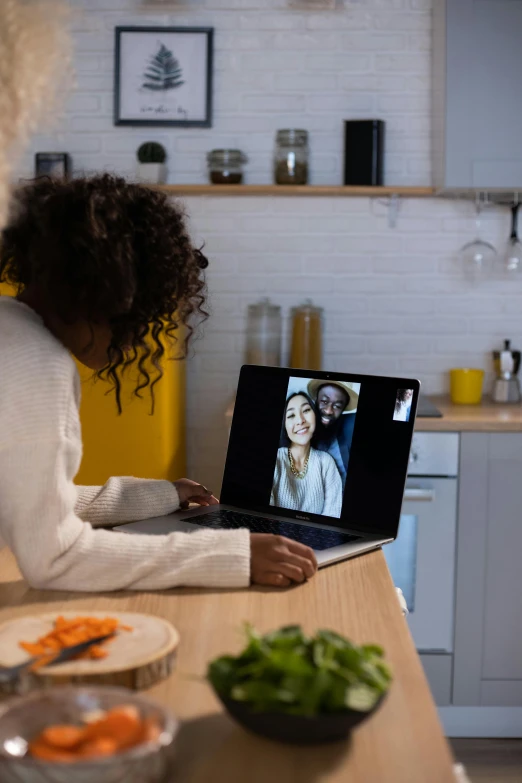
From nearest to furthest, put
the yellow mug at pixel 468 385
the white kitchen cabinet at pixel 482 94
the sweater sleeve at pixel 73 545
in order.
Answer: the sweater sleeve at pixel 73 545, the white kitchen cabinet at pixel 482 94, the yellow mug at pixel 468 385

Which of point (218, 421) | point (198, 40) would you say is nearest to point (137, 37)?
point (198, 40)

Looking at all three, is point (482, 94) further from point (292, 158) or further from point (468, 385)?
point (468, 385)

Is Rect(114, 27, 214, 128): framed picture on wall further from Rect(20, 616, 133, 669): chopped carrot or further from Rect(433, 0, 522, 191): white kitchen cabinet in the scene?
Rect(20, 616, 133, 669): chopped carrot

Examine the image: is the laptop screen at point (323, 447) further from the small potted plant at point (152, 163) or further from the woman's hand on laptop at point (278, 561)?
the small potted plant at point (152, 163)

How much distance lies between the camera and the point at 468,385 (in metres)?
3.29

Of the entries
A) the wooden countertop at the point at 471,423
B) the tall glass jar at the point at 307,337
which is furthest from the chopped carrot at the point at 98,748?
the tall glass jar at the point at 307,337

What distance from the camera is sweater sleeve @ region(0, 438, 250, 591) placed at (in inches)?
47.7

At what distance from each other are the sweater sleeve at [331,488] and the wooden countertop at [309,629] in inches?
5.1

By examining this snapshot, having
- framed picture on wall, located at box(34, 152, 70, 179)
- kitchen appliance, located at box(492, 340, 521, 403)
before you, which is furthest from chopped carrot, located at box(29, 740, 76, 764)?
framed picture on wall, located at box(34, 152, 70, 179)

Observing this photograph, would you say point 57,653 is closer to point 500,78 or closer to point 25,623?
point 25,623

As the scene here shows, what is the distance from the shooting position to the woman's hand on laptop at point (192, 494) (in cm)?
168

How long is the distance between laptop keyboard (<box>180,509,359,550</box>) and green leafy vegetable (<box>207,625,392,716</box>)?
0.58 m

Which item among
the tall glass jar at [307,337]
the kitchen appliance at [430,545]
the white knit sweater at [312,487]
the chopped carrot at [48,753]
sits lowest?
the kitchen appliance at [430,545]

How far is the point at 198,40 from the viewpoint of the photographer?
3.42 m
